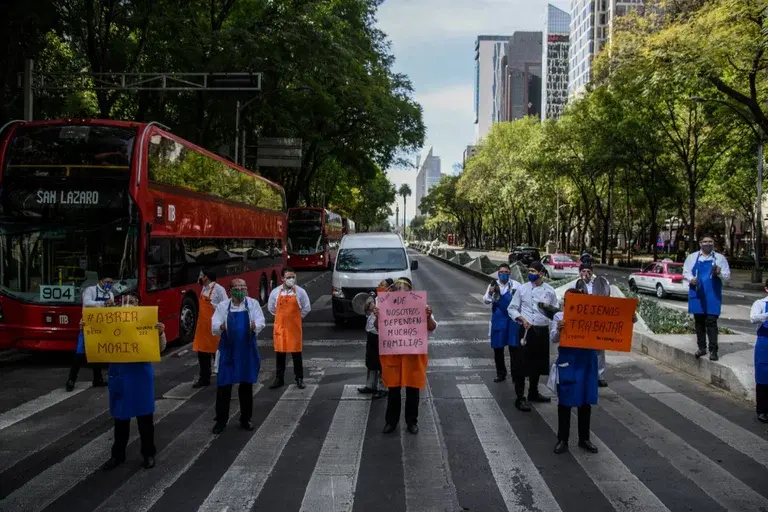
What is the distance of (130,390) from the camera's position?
601 centimetres

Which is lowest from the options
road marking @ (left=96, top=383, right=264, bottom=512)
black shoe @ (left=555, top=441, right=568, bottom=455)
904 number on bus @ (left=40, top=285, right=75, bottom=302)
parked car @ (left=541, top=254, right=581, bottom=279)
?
road marking @ (left=96, top=383, right=264, bottom=512)

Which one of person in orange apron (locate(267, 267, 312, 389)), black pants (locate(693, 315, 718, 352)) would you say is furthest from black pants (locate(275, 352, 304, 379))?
black pants (locate(693, 315, 718, 352))

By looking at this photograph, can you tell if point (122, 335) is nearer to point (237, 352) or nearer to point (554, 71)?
point (237, 352)

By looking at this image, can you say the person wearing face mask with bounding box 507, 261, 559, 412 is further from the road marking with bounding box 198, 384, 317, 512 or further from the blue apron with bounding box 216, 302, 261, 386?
the blue apron with bounding box 216, 302, 261, 386

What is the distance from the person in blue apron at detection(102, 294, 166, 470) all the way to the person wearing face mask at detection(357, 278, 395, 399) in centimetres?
287

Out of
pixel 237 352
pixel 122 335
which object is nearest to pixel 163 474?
pixel 122 335

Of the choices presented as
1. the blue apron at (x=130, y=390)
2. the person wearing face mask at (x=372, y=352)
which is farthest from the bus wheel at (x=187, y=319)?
the blue apron at (x=130, y=390)

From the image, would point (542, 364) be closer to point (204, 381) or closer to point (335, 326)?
point (204, 381)

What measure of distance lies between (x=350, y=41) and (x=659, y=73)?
12.1 meters

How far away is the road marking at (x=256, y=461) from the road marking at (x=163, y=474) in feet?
1.42

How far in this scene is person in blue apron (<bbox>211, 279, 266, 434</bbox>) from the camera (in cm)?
702

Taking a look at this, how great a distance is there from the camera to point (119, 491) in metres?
5.42

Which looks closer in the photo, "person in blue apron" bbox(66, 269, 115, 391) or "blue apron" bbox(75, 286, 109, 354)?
"blue apron" bbox(75, 286, 109, 354)

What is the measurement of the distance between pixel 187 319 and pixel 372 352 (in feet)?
20.8
